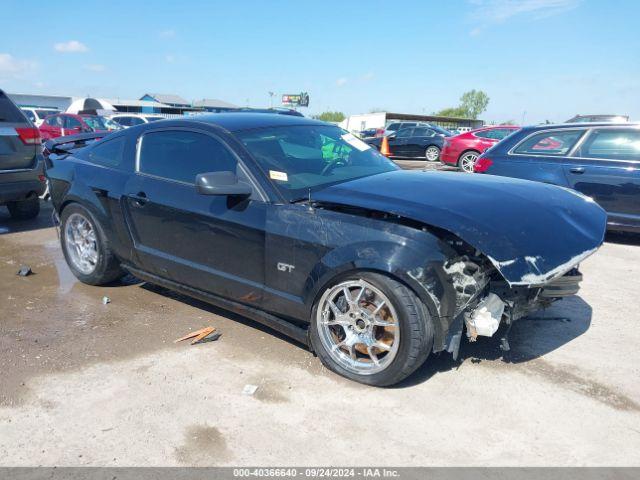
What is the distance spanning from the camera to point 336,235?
3.05m

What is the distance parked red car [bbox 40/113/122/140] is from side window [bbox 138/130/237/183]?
14162 millimetres

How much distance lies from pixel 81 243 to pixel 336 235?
2922 mm

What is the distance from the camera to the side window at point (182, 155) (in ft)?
12.0

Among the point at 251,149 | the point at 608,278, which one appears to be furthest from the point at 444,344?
the point at 608,278

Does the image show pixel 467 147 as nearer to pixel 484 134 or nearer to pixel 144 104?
pixel 484 134

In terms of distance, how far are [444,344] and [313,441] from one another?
891 millimetres

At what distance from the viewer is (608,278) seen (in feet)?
16.8

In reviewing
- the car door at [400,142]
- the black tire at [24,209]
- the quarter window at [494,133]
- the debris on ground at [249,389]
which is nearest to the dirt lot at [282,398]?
the debris on ground at [249,389]

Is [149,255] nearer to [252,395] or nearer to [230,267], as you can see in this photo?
[230,267]

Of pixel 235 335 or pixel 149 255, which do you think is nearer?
pixel 235 335

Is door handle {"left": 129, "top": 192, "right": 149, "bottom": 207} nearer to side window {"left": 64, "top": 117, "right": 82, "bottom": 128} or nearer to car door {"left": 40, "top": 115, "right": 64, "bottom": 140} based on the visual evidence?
side window {"left": 64, "top": 117, "right": 82, "bottom": 128}

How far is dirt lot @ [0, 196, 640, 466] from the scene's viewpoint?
2.50 meters

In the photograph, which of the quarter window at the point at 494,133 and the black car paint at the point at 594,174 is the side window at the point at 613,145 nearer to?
the black car paint at the point at 594,174

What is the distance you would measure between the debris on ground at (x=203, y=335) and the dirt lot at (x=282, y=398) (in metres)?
0.07
